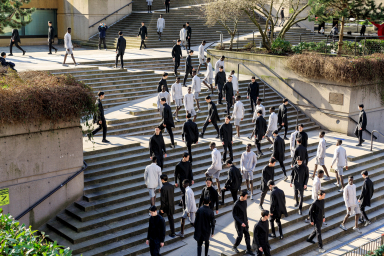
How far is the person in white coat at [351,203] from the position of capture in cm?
1179

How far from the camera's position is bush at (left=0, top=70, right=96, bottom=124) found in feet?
34.0

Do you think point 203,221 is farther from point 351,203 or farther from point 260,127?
point 260,127

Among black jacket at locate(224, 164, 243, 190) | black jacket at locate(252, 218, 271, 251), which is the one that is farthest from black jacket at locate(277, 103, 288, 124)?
black jacket at locate(252, 218, 271, 251)

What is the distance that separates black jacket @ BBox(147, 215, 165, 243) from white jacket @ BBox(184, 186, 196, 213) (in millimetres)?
1371

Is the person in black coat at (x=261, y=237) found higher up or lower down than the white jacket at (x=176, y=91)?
lower down

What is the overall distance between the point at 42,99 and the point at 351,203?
827 centimetres

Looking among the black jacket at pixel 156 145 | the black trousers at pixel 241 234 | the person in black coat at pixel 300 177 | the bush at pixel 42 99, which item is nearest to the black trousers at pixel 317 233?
the person in black coat at pixel 300 177

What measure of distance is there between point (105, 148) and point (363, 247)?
7.37m

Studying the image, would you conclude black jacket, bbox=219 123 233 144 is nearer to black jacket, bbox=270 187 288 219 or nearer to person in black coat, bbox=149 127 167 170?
person in black coat, bbox=149 127 167 170

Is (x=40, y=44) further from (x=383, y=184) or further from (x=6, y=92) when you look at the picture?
(x=383, y=184)

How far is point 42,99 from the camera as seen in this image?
10719 millimetres

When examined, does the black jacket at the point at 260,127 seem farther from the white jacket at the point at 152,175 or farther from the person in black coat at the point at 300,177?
the white jacket at the point at 152,175

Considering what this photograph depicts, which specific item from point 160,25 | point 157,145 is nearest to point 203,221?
point 157,145

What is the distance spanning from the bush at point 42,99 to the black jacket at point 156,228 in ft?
12.3
